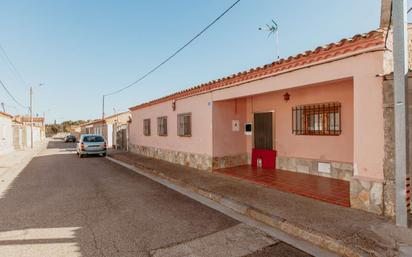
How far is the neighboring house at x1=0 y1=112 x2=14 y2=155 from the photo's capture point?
731 inches

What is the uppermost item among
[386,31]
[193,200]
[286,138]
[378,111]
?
[386,31]

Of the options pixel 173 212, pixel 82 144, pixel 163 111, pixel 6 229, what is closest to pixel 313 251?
pixel 173 212

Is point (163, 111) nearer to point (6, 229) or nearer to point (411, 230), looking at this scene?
point (6, 229)

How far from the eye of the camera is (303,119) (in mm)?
8383

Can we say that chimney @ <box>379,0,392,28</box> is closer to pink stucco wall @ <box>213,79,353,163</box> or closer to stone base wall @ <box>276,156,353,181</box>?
pink stucco wall @ <box>213,79,353,163</box>

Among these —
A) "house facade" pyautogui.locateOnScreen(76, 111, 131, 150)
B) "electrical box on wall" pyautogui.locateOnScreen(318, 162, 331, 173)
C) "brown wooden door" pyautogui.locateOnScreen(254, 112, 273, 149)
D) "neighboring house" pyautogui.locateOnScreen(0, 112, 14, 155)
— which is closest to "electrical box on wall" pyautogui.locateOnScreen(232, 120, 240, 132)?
"brown wooden door" pyautogui.locateOnScreen(254, 112, 273, 149)

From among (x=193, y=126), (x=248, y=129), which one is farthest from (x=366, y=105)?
(x=193, y=126)

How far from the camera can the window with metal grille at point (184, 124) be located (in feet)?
36.1

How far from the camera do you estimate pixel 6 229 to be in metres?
4.52

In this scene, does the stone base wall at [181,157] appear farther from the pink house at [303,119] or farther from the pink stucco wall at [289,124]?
the pink stucco wall at [289,124]

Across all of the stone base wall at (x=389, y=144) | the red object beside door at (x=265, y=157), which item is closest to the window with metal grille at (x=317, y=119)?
the red object beside door at (x=265, y=157)

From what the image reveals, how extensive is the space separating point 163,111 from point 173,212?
880cm

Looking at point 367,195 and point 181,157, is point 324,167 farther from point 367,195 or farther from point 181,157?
point 181,157

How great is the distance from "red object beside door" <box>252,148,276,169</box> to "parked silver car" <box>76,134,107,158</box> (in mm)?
11745
